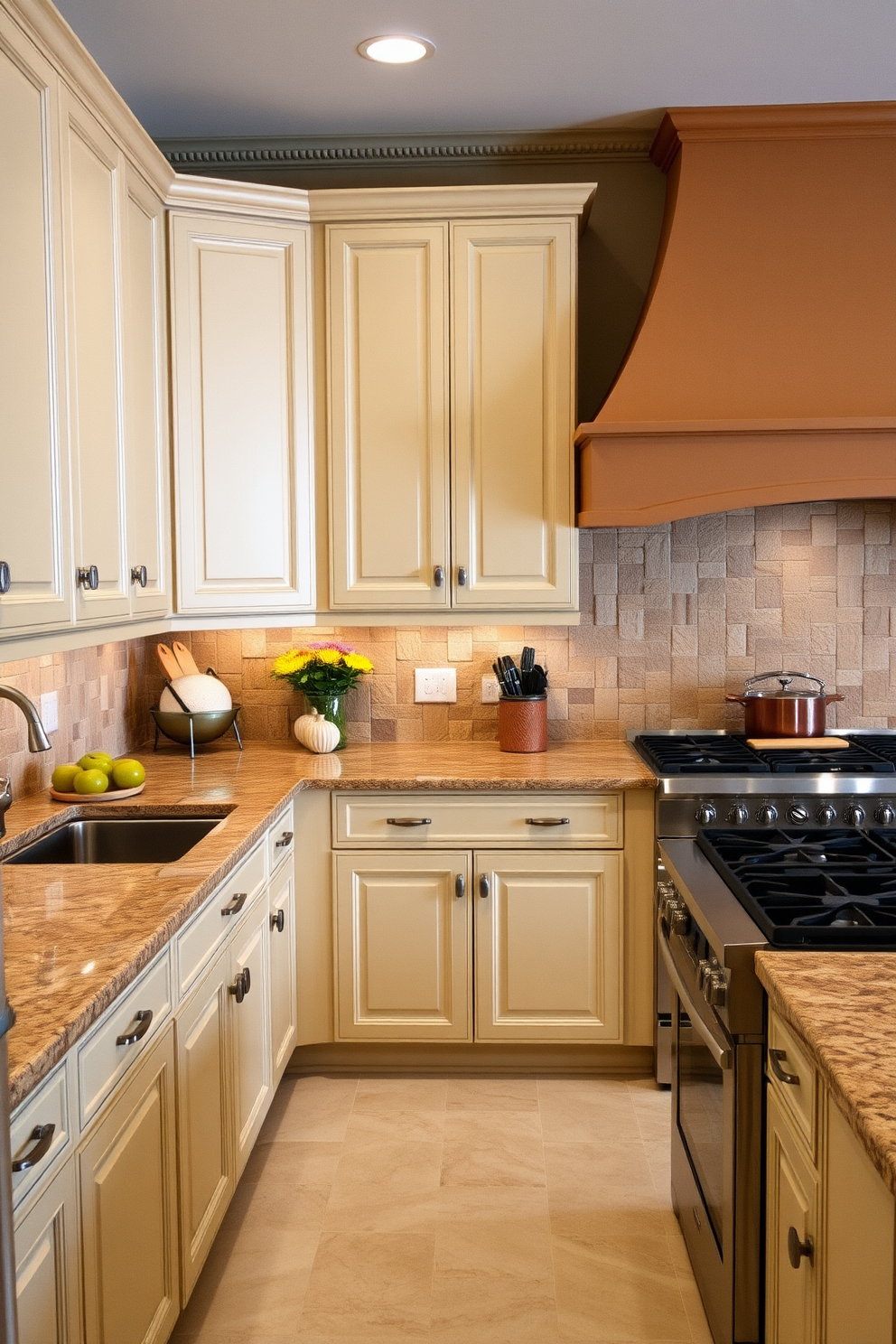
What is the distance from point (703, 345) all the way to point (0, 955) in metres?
2.61

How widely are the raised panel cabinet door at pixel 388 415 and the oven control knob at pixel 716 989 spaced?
1.68 metres

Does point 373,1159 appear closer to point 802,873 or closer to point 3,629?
point 802,873

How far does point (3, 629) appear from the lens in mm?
1840

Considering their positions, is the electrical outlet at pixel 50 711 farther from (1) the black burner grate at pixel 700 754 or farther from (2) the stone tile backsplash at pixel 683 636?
(1) the black burner grate at pixel 700 754

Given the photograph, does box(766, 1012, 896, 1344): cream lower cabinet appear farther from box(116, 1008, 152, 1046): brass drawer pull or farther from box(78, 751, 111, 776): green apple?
box(78, 751, 111, 776): green apple

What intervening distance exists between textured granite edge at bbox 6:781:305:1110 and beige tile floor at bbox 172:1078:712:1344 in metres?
0.82

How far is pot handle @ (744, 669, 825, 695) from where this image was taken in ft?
11.2

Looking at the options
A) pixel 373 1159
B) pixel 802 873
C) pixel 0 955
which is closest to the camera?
pixel 0 955

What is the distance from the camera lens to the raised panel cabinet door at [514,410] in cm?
317

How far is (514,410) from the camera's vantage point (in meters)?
3.19

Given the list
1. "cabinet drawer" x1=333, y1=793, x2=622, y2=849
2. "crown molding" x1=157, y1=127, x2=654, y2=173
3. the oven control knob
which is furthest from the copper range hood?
the oven control knob

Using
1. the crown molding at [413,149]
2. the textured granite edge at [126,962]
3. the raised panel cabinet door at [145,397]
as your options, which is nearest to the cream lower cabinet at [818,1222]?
the textured granite edge at [126,962]

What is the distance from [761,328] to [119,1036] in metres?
2.45

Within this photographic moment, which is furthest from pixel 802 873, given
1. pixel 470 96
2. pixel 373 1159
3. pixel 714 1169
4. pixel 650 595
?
pixel 470 96
